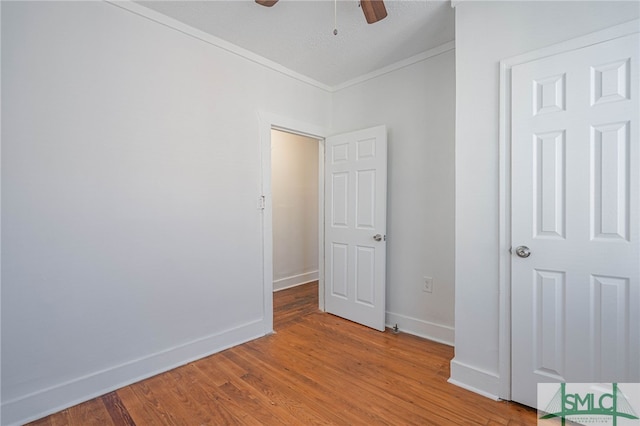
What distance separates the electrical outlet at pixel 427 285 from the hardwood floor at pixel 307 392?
17.7 inches

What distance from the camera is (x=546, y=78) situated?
64.2 inches

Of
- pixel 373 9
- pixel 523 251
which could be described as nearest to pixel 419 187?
pixel 523 251

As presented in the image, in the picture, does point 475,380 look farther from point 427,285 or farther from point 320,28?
point 320,28

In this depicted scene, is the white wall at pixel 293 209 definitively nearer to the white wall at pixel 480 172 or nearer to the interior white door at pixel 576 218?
the white wall at pixel 480 172

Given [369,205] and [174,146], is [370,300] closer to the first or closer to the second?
[369,205]

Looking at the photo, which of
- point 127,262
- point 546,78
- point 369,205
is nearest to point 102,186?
point 127,262

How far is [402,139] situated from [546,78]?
1284mm

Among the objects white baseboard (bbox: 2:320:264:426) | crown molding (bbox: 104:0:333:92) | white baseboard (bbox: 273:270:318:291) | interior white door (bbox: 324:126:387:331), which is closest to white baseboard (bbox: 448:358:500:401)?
interior white door (bbox: 324:126:387:331)

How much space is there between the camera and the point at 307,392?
1861 mm

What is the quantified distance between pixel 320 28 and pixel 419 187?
1.59 m

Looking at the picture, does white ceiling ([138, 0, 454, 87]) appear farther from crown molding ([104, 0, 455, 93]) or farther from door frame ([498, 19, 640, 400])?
door frame ([498, 19, 640, 400])

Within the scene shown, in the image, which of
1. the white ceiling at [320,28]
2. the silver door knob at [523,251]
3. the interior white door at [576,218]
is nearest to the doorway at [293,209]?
the white ceiling at [320,28]

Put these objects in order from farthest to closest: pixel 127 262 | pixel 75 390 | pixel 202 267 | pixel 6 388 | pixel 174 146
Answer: pixel 202 267
pixel 174 146
pixel 127 262
pixel 75 390
pixel 6 388

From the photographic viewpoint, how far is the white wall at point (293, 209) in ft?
13.9
